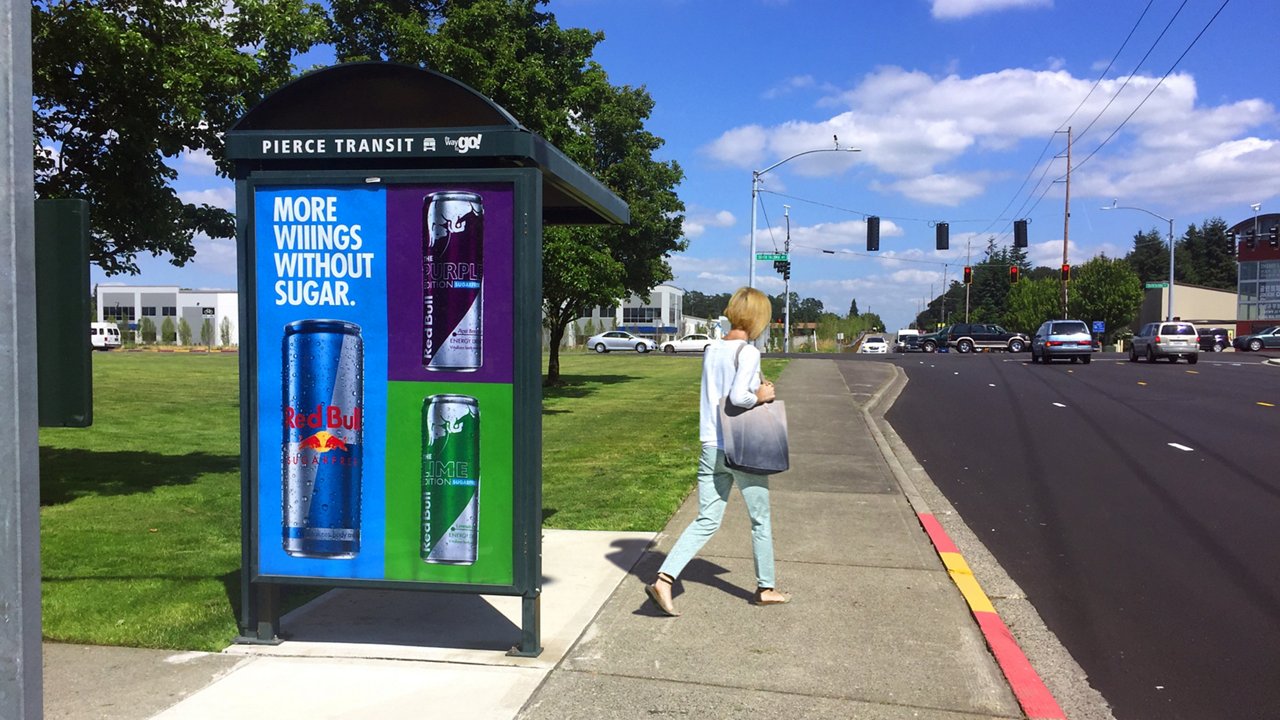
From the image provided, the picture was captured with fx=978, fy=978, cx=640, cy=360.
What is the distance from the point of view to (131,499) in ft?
30.7

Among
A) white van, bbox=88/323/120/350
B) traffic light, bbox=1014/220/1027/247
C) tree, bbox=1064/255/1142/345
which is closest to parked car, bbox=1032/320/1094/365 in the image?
traffic light, bbox=1014/220/1027/247

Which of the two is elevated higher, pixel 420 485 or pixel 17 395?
pixel 17 395

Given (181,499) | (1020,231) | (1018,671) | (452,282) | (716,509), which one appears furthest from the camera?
(1020,231)

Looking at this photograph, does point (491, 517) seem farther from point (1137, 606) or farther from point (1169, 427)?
point (1169, 427)

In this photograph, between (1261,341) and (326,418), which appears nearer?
(326,418)

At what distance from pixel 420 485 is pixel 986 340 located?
57532 millimetres

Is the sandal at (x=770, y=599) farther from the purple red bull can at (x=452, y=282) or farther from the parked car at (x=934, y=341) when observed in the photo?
the parked car at (x=934, y=341)

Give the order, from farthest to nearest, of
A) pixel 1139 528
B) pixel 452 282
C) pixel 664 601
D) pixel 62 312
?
1. pixel 1139 528
2. pixel 664 601
3. pixel 452 282
4. pixel 62 312

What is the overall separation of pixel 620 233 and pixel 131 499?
1917cm

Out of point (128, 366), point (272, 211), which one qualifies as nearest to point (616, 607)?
point (272, 211)

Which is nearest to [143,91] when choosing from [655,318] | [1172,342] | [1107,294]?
[1172,342]

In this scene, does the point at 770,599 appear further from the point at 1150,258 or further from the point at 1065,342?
the point at 1150,258

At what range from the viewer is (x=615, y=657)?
4.73 m

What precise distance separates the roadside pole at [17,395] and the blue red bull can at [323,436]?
7.47ft
